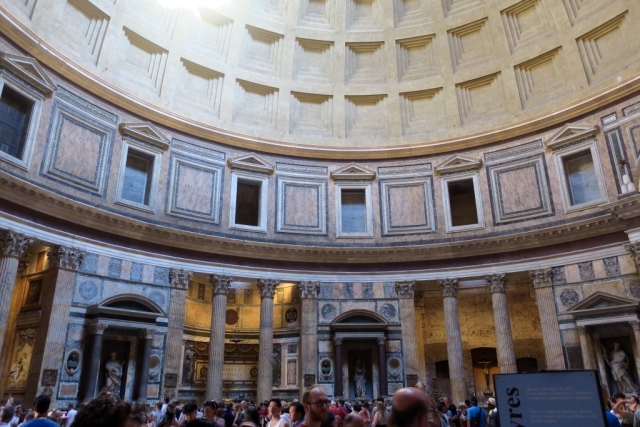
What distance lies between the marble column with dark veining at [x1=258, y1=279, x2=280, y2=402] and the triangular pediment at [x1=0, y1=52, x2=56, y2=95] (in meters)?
10.7

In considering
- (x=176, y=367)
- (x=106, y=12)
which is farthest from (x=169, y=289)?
(x=106, y=12)

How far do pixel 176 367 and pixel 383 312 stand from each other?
869cm

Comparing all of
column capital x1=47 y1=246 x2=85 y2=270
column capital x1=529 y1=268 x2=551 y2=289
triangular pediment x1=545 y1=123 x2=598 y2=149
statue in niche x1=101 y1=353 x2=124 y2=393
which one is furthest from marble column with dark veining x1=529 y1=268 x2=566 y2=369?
column capital x1=47 y1=246 x2=85 y2=270

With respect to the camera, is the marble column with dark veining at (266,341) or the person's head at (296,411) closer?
the person's head at (296,411)

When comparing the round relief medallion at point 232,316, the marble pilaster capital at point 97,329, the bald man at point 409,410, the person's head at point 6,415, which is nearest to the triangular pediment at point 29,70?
the marble pilaster capital at point 97,329

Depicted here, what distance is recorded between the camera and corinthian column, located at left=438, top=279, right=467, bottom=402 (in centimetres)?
1980

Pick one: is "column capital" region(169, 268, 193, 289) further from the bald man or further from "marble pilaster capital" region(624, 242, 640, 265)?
the bald man

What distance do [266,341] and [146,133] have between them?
971cm

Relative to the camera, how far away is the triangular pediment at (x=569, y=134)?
19.8m

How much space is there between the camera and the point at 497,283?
20422 mm

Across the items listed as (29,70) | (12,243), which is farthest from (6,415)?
(29,70)

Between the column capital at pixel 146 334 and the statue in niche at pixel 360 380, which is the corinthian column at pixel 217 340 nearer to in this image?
the column capital at pixel 146 334

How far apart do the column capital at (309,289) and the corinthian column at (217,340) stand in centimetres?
310

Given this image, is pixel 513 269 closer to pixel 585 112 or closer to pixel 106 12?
pixel 585 112
